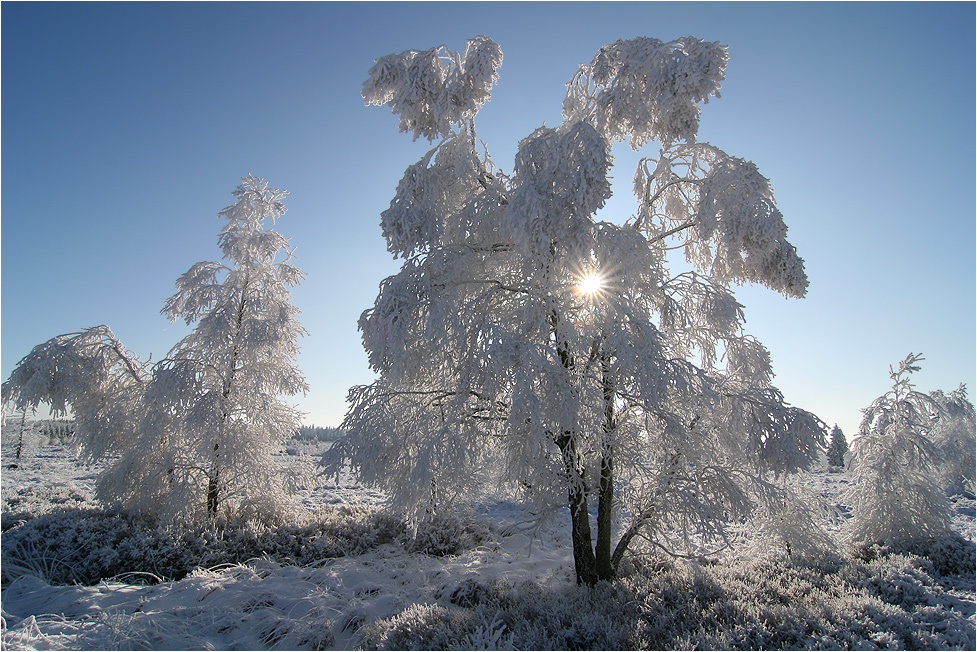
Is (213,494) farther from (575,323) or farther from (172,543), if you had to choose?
(575,323)

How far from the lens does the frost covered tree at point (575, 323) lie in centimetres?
616

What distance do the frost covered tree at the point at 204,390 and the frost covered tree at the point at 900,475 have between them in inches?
529

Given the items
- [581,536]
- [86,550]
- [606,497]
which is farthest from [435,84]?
[86,550]

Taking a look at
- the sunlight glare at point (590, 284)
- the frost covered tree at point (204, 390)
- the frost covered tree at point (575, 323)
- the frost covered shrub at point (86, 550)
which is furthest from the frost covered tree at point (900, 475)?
the frost covered shrub at point (86, 550)

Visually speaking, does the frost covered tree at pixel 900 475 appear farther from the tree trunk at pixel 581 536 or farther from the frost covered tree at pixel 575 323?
the tree trunk at pixel 581 536

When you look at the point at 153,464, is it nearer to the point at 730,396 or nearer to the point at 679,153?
the point at 730,396

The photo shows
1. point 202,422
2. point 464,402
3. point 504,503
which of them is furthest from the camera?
point 504,503

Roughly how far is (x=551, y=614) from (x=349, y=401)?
4217 millimetres

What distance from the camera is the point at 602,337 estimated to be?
22.7 feet

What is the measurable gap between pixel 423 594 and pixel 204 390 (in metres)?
7.06

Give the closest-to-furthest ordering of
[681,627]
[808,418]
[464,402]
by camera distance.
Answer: [681,627] < [808,418] < [464,402]

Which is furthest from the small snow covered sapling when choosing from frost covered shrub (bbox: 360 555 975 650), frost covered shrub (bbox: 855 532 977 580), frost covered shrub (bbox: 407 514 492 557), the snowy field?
frost covered shrub (bbox: 855 532 977 580)

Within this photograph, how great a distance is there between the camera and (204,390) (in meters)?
10.4

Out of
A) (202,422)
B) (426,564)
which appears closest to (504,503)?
(426,564)
